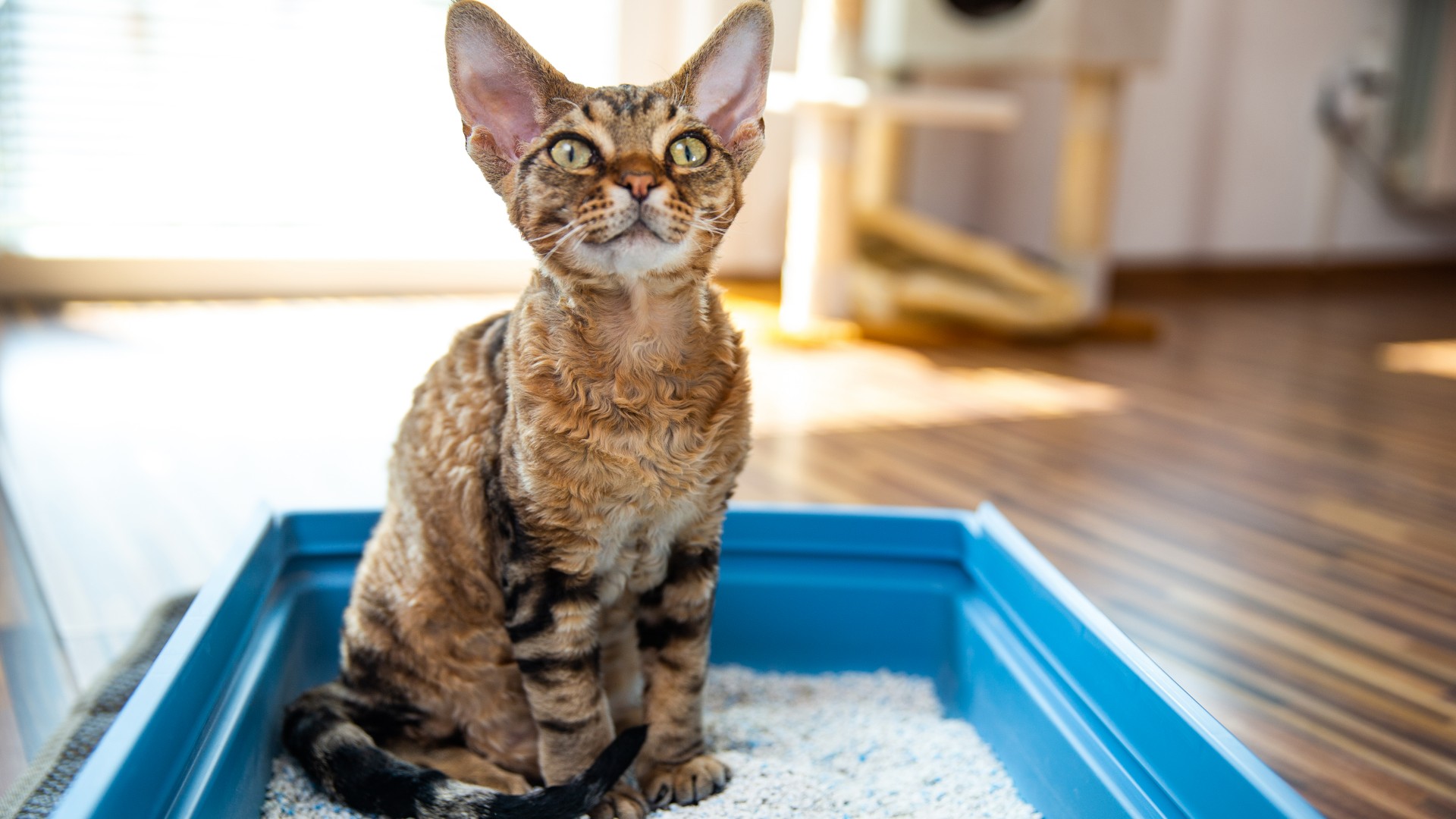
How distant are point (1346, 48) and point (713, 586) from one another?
14.3ft

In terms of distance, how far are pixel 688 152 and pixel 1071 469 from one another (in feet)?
4.73

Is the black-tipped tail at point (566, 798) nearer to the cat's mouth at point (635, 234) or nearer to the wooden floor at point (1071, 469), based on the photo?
the cat's mouth at point (635, 234)

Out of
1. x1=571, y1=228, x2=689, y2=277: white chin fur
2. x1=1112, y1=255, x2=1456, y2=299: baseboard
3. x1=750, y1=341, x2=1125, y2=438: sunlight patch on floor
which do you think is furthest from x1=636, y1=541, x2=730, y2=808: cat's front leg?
x1=1112, y1=255, x2=1456, y2=299: baseboard

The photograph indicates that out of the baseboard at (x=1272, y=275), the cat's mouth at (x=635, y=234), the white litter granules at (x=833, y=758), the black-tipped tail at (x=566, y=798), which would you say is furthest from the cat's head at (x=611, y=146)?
the baseboard at (x=1272, y=275)

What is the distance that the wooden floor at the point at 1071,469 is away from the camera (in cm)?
132

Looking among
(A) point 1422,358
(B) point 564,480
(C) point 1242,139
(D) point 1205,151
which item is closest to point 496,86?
(B) point 564,480

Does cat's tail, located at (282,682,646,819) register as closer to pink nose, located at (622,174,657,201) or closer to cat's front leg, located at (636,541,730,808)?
cat's front leg, located at (636,541,730,808)

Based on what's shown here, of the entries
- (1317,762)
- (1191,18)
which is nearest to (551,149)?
(1317,762)

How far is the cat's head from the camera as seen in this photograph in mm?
780

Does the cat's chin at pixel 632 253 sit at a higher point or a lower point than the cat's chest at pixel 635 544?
higher

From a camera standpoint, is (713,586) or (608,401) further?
(713,586)

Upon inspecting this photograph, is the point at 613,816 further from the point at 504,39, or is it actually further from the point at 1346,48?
the point at 1346,48

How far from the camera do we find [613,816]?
0.95m

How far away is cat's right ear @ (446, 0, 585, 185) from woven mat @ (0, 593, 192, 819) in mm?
576
